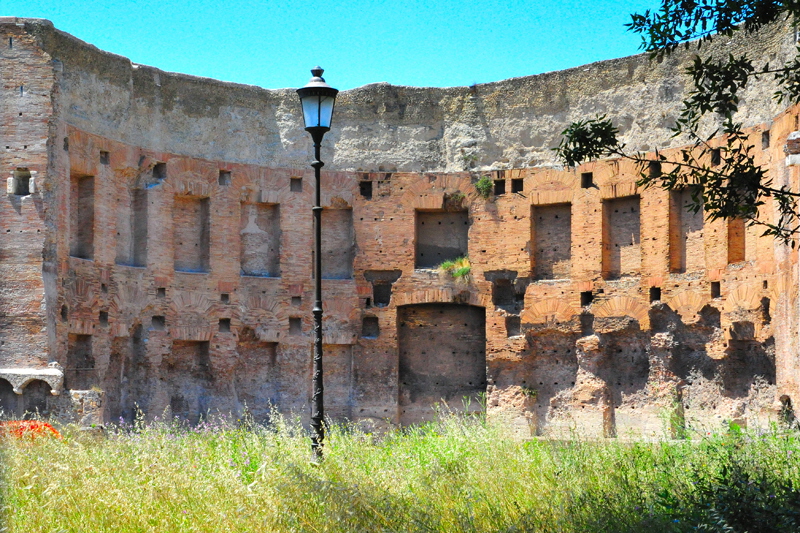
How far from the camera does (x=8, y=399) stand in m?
16.8

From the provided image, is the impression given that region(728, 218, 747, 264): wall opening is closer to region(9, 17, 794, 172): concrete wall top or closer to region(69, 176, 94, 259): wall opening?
region(9, 17, 794, 172): concrete wall top

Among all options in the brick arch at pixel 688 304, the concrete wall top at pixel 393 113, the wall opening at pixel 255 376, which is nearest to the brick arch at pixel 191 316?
the wall opening at pixel 255 376

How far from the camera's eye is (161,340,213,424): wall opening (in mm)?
20266

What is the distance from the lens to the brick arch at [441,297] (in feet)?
71.2

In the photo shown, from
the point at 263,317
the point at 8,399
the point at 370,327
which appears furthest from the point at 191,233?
the point at 8,399

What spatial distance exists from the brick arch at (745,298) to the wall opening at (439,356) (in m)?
5.37

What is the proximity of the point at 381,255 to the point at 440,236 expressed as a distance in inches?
57.2

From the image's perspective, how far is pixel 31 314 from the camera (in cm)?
1727

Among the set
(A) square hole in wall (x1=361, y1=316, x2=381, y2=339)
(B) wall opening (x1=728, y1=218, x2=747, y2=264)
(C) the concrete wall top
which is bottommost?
(A) square hole in wall (x1=361, y1=316, x2=381, y2=339)

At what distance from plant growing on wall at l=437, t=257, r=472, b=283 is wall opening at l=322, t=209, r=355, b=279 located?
207cm

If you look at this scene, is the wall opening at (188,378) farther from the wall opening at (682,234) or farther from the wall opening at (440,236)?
the wall opening at (682,234)

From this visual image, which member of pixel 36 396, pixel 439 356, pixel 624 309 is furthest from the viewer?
pixel 439 356

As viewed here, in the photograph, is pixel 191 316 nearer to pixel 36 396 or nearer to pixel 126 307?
pixel 126 307

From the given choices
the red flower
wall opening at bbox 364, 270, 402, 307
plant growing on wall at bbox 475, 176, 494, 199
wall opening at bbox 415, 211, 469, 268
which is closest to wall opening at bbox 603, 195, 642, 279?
plant growing on wall at bbox 475, 176, 494, 199
